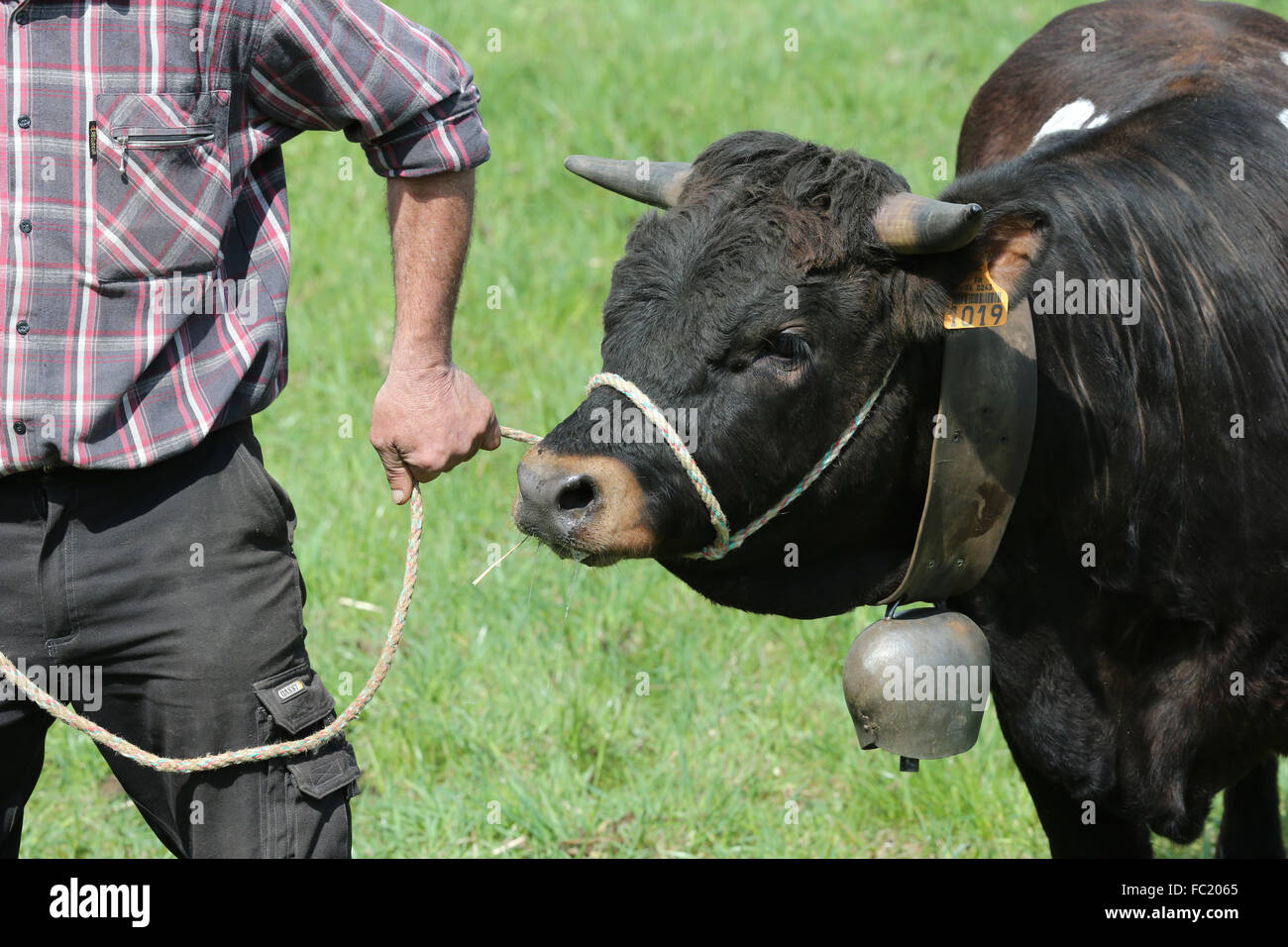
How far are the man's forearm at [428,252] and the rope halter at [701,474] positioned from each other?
32 cm

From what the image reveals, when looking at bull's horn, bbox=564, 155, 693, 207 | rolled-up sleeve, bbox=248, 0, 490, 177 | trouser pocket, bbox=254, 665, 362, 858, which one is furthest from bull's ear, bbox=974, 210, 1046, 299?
trouser pocket, bbox=254, 665, 362, 858

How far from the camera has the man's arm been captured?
2.65m

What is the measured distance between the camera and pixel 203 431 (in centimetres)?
245

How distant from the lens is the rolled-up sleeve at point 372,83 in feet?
8.31

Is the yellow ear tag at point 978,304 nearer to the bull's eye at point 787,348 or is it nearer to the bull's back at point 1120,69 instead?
the bull's eye at point 787,348

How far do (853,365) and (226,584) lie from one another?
1197mm

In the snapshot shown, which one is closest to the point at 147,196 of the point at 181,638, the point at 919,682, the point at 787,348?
the point at 181,638

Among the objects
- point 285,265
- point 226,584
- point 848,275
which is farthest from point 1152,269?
point 226,584

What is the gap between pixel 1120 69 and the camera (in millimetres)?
4125

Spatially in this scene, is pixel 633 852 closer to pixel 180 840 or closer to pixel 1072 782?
pixel 1072 782

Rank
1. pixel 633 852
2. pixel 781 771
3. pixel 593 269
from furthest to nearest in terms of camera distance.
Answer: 1. pixel 593 269
2. pixel 781 771
3. pixel 633 852

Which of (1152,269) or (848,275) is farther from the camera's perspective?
(1152,269)

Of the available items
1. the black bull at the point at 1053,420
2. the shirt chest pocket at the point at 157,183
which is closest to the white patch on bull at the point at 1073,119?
the black bull at the point at 1053,420

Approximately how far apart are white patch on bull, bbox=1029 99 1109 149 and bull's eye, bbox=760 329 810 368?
1.64 m
